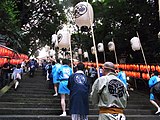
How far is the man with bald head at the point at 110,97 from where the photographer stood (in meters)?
4.11

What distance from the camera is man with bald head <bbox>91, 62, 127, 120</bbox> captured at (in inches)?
162

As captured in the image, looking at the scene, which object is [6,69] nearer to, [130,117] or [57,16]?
[130,117]

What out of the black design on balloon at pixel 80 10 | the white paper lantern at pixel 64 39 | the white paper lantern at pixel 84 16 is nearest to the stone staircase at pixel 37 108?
the white paper lantern at pixel 64 39

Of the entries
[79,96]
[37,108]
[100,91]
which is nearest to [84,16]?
[79,96]

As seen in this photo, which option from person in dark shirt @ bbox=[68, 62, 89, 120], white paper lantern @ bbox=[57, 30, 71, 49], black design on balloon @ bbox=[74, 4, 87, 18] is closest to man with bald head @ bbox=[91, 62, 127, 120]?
person in dark shirt @ bbox=[68, 62, 89, 120]

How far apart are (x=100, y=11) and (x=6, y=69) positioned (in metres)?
16.2

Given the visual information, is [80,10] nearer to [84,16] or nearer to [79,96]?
[84,16]

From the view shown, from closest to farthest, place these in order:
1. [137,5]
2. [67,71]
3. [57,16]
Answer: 1. [67,71]
2. [137,5]
3. [57,16]

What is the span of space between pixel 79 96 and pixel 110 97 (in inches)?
92.9

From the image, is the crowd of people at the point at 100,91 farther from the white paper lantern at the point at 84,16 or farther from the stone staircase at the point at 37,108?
the white paper lantern at the point at 84,16

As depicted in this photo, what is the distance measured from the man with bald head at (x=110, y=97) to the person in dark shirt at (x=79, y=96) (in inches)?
82.2

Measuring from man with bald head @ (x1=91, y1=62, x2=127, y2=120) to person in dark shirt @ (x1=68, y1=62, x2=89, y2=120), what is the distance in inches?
82.2

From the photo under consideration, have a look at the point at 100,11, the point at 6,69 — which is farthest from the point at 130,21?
the point at 6,69

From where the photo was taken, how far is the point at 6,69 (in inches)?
530
